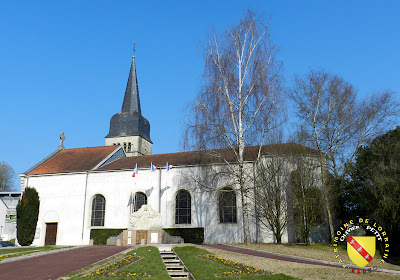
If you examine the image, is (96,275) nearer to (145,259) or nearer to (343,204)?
(145,259)

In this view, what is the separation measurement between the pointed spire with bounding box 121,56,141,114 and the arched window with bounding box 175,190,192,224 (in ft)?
79.1

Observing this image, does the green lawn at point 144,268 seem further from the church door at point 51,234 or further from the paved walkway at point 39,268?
the church door at point 51,234

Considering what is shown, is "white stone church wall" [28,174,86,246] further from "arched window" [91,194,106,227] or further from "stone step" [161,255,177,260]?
"stone step" [161,255,177,260]

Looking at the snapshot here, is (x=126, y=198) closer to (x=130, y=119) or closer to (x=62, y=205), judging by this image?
(x=62, y=205)

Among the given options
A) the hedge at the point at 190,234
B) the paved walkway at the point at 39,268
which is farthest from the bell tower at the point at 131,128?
the paved walkway at the point at 39,268

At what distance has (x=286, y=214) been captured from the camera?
23281mm

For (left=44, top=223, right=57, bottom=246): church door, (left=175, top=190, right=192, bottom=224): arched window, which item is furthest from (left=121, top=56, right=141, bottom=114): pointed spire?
(left=175, top=190, right=192, bottom=224): arched window

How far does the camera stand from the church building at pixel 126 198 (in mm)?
26094

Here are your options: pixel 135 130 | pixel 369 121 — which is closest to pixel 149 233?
pixel 369 121

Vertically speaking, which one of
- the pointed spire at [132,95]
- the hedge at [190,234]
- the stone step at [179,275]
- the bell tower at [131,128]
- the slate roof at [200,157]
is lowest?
the stone step at [179,275]

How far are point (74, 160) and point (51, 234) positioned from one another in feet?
25.6

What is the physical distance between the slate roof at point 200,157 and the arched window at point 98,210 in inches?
117

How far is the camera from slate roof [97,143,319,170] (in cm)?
2262

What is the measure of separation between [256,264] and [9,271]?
31.1ft
